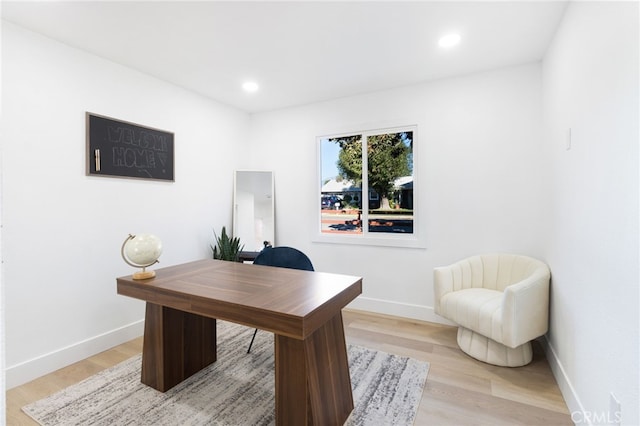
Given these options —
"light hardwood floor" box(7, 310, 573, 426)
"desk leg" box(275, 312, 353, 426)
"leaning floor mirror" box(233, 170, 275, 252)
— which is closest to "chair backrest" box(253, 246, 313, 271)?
"light hardwood floor" box(7, 310, 573, 426)

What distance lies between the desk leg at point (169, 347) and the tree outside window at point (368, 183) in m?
2.07

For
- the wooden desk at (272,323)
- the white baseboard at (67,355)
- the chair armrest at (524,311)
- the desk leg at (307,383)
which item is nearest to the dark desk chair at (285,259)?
the wooden desk at (272,323)

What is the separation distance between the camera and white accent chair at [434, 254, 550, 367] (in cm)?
222

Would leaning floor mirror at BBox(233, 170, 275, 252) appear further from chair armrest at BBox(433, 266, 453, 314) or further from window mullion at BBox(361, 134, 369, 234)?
chair armrest at BBox(433, 266, 453, 314)

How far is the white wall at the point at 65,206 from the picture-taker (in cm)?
223

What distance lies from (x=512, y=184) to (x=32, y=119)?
13.1 feet

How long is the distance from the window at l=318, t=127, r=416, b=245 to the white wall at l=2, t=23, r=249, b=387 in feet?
5.84

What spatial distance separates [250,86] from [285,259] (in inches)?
75.8

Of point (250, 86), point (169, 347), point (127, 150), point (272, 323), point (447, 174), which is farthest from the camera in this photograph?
point (250, 86)

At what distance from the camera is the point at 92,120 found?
8.63 feet

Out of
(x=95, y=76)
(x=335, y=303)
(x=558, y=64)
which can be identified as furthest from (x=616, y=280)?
(x=95, y=76)

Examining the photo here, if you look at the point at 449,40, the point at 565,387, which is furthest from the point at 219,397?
the point at 449,40

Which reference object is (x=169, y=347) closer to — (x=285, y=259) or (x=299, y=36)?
(x=285, y=259)

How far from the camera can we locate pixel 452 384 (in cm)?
217
